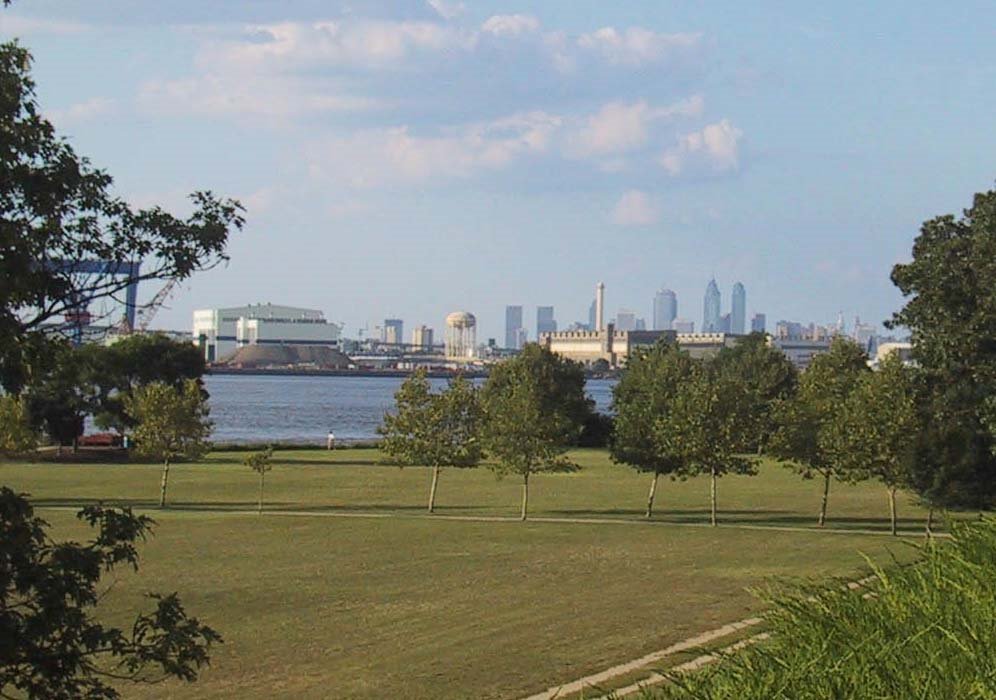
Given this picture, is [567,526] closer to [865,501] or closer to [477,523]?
[477,523]

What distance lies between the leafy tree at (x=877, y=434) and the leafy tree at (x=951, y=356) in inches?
34.4

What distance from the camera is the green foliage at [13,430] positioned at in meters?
56.2

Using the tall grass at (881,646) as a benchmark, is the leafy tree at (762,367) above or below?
above

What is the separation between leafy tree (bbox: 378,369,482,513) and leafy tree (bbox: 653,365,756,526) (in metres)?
7.01

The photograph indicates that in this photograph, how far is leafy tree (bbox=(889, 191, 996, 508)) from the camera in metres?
42.3

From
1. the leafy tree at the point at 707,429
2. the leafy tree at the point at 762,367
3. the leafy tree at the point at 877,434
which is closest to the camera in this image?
the leafy tree at the point at 877,434

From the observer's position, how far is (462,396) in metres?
51.7

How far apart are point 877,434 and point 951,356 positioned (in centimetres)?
326

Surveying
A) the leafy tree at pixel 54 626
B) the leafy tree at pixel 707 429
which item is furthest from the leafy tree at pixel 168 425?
the leafy tree at pixel 54 626

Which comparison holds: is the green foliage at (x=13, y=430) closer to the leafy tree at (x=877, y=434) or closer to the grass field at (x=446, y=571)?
the grass field at (x=446, y=571)

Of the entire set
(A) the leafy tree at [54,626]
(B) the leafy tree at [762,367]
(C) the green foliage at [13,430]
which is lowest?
(C) the green foliage at [13,430]

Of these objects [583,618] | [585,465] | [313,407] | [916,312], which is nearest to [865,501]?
[916,312]

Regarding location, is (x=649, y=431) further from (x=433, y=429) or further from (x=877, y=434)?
(x=877, y=434)

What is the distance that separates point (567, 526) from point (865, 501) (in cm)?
1839
